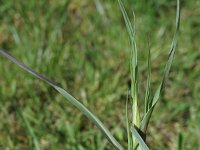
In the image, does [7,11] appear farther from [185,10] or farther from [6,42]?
[185,10]

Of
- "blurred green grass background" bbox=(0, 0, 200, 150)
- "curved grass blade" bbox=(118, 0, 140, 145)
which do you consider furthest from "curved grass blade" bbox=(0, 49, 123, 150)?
"blurred green grass background" bbox=(0, 0, 200, 150)

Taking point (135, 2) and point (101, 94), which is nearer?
point (101, 94)

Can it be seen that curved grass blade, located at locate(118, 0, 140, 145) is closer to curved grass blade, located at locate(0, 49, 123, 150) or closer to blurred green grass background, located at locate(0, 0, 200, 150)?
curved grass blade, located at locate(0, 49, 123, 150)

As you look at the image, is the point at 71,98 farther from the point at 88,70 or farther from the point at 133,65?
the point at 88,70

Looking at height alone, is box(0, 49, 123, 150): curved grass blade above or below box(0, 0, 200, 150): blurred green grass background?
below

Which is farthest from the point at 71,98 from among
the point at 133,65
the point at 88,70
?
the point at 88,70

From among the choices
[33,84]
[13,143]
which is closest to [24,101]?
[33,84]

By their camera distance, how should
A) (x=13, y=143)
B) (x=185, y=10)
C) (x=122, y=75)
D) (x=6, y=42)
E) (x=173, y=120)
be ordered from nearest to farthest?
(x=13, y=143) < (x=173, y=120) < (x=122, y=75) < (x=6, y=42) < (x=185, y=10)

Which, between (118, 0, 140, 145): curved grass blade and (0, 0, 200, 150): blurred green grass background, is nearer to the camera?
(118, 0, 140, 145): curved grass blade
